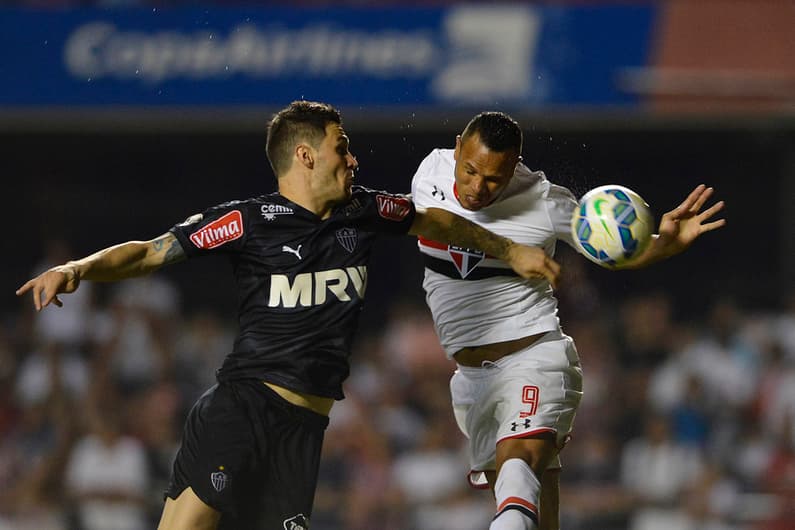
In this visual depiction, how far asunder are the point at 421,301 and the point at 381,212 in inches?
237

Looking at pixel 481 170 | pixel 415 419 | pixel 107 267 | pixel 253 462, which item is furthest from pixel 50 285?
pixel 415 419

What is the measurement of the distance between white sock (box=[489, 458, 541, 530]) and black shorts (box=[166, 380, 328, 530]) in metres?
0.71

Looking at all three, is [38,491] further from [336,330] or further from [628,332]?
[336,330]

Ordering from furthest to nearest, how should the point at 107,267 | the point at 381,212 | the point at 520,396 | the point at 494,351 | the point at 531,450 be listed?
the point at 494,351, the point at 520,396, the point at 531,450, the point at 381,212, the point at 107,267

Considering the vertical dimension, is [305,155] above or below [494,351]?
above

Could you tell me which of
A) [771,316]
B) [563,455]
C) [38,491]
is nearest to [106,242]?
[38,491]

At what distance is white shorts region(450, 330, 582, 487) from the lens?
4715 millimetres

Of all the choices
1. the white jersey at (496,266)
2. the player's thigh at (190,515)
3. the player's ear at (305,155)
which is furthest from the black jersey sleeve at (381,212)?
the player's thigh at (190,515)

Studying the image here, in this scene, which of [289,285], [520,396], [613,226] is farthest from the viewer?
[520,396]

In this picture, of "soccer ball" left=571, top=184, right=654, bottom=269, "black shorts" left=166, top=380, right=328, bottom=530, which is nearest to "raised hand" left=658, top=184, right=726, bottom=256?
"soccer ball" left=571, top=184, right=654, bottom=269

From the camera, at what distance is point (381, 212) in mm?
4371

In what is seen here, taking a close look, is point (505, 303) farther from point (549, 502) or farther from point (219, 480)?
point (219, 480)

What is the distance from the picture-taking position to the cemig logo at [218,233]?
423cm

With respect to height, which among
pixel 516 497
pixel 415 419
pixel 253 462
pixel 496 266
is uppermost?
pixel 496 266
